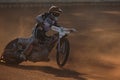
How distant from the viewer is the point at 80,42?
18.4m

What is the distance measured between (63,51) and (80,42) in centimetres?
547

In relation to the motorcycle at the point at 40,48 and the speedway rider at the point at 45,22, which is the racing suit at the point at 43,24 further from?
the motorcycle at the point at 40,48

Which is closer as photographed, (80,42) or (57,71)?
(57,71)

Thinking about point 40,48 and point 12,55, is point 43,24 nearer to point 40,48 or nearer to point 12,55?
point 40,48

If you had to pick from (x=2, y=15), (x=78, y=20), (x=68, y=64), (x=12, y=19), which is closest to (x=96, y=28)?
(x=78, y=20)

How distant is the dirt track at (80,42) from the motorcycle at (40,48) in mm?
330

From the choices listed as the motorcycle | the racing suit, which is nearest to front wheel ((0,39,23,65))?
the motorcycle

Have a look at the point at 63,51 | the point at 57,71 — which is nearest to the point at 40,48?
the point at 63,51

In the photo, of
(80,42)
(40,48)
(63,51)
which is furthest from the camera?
(80,42)

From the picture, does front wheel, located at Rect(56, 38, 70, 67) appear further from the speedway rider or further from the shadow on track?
the speedway rider

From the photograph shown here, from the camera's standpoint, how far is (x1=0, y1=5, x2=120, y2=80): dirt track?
1227 cm

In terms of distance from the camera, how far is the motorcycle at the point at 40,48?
12.9 metres

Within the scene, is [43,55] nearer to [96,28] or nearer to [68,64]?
[68,64]

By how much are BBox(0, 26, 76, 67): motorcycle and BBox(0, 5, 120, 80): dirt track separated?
0.33m
